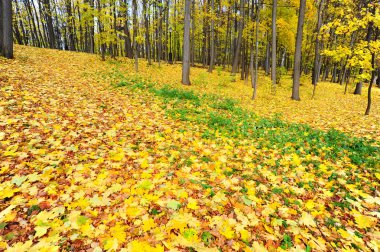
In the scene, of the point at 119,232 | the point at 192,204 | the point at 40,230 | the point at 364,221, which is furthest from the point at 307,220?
the point at 40,230

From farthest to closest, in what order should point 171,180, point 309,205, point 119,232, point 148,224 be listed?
point 171,180, point 309,205, point 148,224, point 119,232

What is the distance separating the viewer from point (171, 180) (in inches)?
156

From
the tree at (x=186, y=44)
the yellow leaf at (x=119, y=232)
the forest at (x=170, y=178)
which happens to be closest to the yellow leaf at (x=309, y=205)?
the forest at (x=170, y=178)

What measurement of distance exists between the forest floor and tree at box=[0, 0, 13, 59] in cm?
388

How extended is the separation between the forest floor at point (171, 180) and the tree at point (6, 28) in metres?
3.88

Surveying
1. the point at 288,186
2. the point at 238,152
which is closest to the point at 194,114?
the point at 238,152

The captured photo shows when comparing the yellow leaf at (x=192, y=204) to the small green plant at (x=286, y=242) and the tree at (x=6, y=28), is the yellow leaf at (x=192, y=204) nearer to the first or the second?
the small green plant at (x=286, y=242)

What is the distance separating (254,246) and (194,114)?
5596mm

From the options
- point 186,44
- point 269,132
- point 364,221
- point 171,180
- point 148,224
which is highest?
point 186,44

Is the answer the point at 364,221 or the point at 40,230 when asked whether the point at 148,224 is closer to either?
the point at 40,230

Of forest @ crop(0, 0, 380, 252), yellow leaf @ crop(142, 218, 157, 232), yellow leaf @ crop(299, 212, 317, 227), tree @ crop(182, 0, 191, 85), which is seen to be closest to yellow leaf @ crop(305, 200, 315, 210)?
forest @ crop(0, 0, 380, 252)

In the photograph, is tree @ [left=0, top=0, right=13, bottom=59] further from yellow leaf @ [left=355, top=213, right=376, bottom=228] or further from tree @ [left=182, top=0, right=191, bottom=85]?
yellow leaf @ [left=355, top=213, right=376, bottom=228]

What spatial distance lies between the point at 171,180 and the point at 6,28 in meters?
11.6

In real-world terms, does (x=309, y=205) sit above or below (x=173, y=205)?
below
